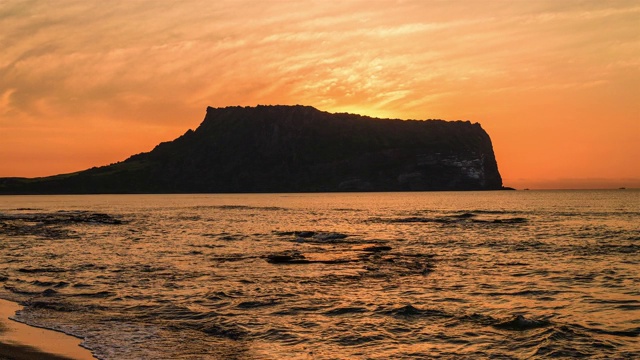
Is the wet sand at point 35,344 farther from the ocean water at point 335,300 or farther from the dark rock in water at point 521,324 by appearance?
the dark rock in water at point 521,324

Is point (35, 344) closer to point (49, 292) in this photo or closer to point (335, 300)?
point (49, 292)

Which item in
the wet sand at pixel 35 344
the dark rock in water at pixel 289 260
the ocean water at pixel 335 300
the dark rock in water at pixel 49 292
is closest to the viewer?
the wet sand at pixel 35 344

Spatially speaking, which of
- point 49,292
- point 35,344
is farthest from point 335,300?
point 49,292

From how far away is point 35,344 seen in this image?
17.5 metres

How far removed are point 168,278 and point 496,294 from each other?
1799cm

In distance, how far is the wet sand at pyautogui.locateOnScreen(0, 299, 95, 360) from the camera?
16.1 m

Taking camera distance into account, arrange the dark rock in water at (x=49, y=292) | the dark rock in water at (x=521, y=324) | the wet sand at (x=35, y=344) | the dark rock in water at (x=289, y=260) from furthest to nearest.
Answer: the dark rock in water at (x=289, y=260) < the dark rock in water at (x=49, y=292) < the dark rock in water at (x=521, y=324) < the wet sand at (x=35, y=344)

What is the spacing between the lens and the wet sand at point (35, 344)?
634 inches

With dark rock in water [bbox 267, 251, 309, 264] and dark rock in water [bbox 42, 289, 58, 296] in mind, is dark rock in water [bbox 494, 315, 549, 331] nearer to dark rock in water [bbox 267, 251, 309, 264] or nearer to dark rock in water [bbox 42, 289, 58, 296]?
dark rock in water [bbox 267, 251, 309, 264]

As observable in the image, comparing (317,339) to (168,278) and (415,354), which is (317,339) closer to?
(415,354)

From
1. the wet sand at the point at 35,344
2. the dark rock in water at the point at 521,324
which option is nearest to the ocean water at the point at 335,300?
the dark rock in water at the point at 521,324

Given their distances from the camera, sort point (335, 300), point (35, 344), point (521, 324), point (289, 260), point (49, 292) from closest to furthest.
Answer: point (35, 344) < point (521, 324) < point (335, 300) < point (49, 292) < point (289, 260)

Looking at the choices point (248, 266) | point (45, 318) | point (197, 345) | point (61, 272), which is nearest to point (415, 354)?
point (197, 345)

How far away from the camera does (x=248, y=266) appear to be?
37.0 m
